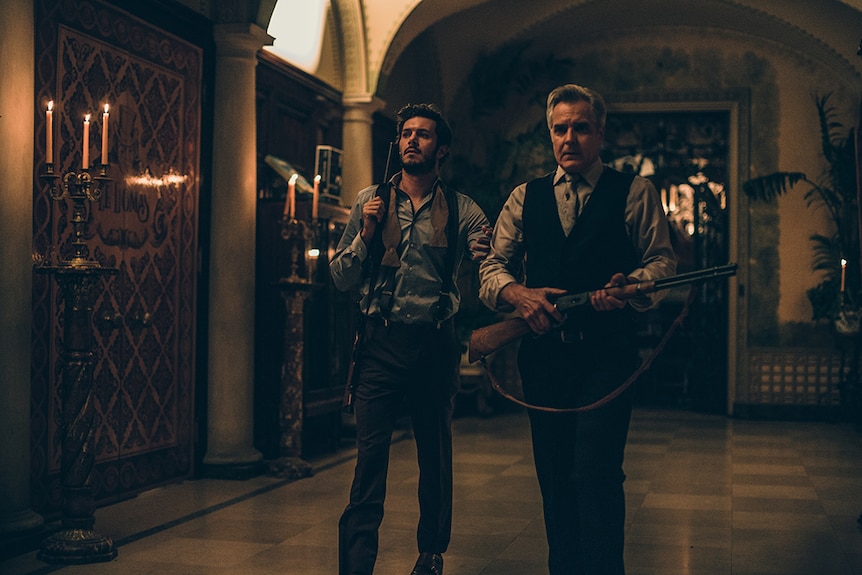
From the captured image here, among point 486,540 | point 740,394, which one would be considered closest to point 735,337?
point 740,394

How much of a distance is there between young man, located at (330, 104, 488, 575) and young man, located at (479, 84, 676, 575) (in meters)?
0.46

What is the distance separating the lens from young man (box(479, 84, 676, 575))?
10.0ft

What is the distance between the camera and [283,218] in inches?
270

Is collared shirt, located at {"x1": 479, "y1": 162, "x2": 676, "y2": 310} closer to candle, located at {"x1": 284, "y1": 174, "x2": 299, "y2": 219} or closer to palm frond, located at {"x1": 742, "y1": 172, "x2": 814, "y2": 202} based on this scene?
candle, located at {"x1": 284, "y1": 174, "x2": 299, "y2": 219}

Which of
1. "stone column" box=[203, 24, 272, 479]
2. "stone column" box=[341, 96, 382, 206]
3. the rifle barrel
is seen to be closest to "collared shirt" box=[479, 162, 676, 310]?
the rifle barrel

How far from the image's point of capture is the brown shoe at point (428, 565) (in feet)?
12.9

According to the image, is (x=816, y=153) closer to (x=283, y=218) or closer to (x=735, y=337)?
(x=735, y=337)

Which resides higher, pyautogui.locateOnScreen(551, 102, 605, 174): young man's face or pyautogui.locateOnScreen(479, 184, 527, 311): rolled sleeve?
pyautogui.locateOnScreen(551, 102, 605, 174): young man's face

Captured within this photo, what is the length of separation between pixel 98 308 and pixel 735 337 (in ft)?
23.2

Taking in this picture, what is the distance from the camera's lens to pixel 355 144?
8.70 meters

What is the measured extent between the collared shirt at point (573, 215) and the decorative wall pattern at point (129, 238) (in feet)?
8.11

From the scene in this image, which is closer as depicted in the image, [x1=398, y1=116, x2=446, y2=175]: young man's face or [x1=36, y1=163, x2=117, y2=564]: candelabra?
[x1=398, y1=116, x2=446, y2=175]: young man's face

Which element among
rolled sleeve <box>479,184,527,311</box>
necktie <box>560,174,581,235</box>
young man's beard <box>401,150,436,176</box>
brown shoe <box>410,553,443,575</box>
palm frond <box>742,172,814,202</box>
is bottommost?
brown shoe <box>410,553,443,575</box>

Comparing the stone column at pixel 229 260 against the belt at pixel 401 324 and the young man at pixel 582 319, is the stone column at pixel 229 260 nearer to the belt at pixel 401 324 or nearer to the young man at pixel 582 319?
the belt at pixel 401 324
